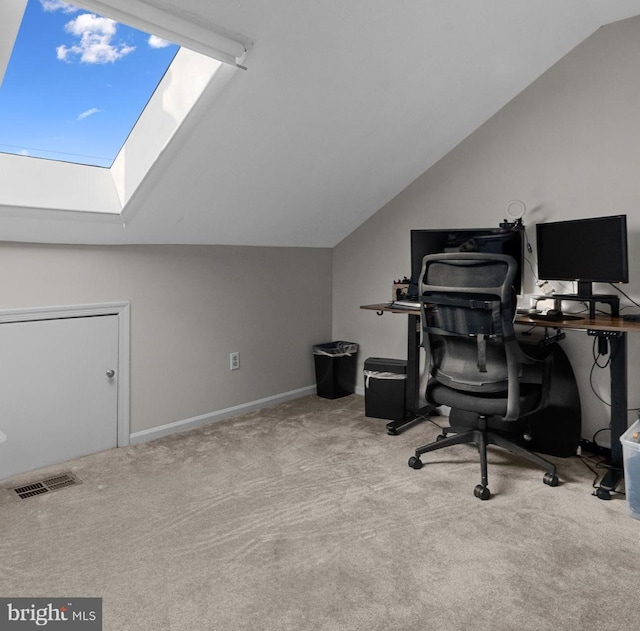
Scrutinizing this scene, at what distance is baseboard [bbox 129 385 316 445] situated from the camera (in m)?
3.11

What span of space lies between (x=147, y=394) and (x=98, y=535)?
1.18 meters

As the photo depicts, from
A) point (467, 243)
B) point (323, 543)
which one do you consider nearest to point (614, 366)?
point (467, 243)

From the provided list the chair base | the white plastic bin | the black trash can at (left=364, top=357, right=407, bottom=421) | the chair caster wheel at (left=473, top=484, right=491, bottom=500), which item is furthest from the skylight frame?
the white plastic bin

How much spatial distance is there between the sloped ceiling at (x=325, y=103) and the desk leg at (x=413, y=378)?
1.05 meters

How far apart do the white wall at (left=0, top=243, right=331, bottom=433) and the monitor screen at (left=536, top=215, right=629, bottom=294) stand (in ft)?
6.17

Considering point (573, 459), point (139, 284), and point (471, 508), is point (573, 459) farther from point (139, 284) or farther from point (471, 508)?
point (139, 284)

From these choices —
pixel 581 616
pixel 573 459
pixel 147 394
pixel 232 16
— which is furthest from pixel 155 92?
pixel 573 459

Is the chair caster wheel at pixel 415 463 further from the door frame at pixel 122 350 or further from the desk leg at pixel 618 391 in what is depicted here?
the door frame at pixel 122 350

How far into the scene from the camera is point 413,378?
11.6ft

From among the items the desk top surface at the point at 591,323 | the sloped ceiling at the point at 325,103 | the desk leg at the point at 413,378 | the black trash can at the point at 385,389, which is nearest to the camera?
the sloped ceiling at the point at 325,103

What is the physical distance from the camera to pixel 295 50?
215 cm

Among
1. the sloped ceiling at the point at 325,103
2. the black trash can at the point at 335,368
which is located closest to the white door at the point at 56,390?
the sloped ceiling at the point at 325,103

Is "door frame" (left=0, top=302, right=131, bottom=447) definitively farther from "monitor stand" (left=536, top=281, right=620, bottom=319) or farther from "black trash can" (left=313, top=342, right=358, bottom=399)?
"monitor stand" (left=536, top=281, right=620, bottom=319)

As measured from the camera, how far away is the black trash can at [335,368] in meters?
4.00
